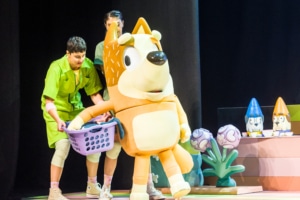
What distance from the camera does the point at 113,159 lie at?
3.20 meters

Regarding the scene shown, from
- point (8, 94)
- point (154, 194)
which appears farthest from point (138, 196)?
point (8, 94)

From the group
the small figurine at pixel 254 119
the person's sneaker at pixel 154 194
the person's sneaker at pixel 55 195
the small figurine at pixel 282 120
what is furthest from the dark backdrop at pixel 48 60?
the person's sneaker at pixel 154 194

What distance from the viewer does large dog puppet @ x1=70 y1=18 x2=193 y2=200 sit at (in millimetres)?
2678

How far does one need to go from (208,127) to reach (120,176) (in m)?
0.81

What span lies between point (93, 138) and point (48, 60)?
69.5 inches

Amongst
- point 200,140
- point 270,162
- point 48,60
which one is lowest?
point 270,162

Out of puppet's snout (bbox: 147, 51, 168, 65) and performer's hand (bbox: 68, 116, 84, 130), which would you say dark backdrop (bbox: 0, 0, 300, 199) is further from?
puppet's snout (bbox: 147, 51, 168, 65)

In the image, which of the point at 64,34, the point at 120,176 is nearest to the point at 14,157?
the point at 120,176

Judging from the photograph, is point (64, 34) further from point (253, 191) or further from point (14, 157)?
point (253, 191)

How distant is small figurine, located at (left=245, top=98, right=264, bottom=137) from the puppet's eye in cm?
107

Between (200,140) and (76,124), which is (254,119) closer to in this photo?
(200,140)

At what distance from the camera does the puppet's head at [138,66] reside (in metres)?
2.65

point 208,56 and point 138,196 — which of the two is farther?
point 208,56

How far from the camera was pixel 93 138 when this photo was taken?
2.69 metres
